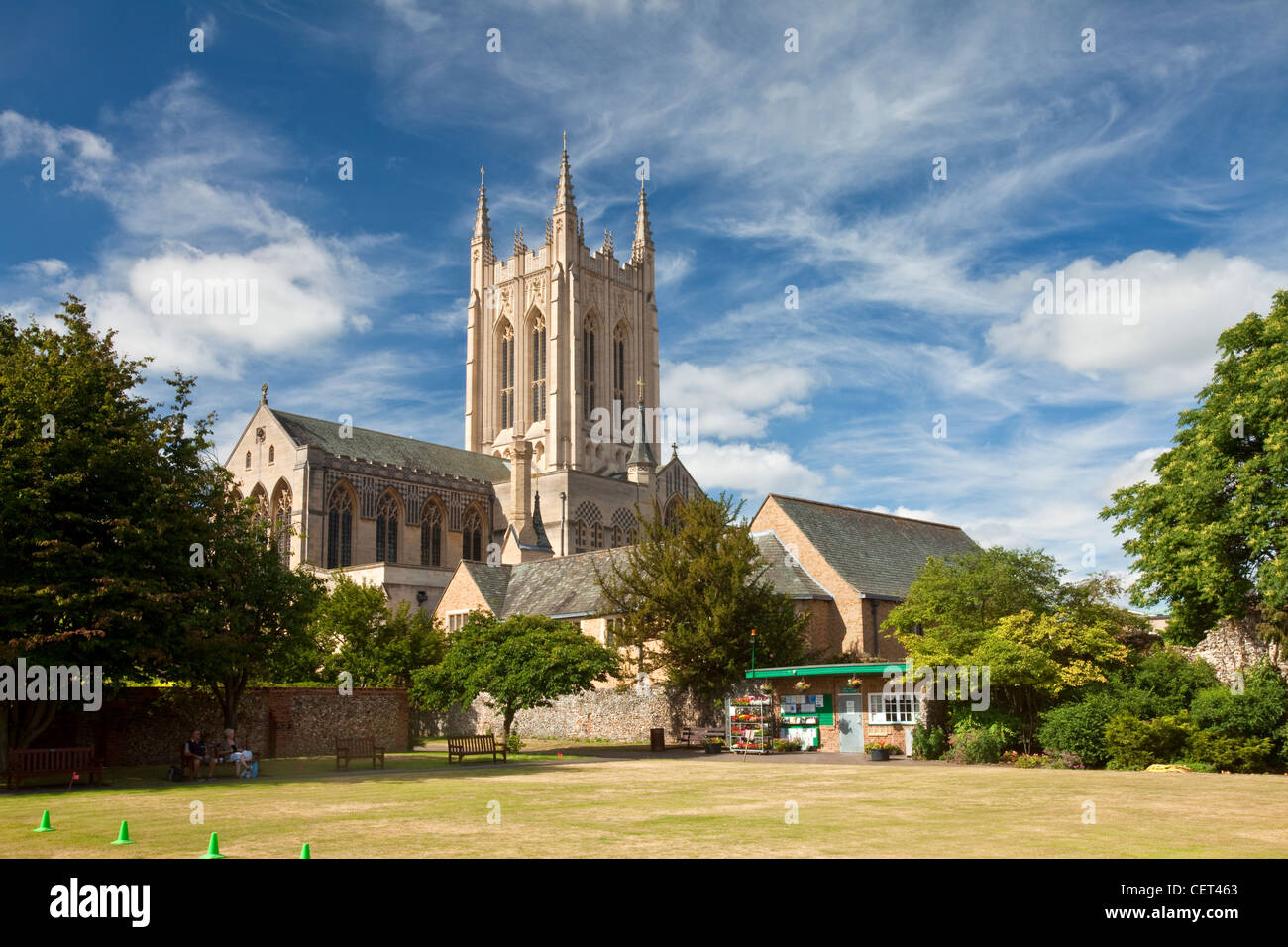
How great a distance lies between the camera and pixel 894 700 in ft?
110

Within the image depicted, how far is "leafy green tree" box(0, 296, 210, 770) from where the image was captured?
22.5 meters

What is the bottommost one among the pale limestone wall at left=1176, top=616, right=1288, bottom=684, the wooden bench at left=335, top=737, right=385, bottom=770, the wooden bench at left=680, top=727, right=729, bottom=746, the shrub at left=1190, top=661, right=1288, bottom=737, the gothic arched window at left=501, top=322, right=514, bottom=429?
the wooden bench at left=680, top=727, right=729, bottom=746

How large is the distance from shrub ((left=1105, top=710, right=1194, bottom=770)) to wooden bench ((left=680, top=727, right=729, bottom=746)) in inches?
549

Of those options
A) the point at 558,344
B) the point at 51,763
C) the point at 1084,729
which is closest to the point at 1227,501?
the point at 1084,729

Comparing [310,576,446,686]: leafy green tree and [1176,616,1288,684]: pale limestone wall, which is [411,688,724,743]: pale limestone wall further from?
[1176,616,1288,684]: pale limestone wall

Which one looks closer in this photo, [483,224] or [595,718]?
[595,718]

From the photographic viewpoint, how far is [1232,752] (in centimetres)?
2564

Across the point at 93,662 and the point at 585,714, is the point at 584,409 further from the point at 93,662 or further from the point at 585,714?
the point at 93,662

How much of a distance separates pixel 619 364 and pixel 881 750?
82.2 meters

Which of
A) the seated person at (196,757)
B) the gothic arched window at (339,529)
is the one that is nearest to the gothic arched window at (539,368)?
the gothic arched window at (339,529)

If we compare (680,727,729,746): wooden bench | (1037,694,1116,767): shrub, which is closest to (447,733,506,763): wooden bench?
(680,727,729,746): wooden bench

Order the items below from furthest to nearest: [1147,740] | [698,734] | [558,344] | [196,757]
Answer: [558,344] < [698,734] < [1147,740] < [196,757]

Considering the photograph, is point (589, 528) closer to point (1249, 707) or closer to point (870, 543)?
point (870, 543)
